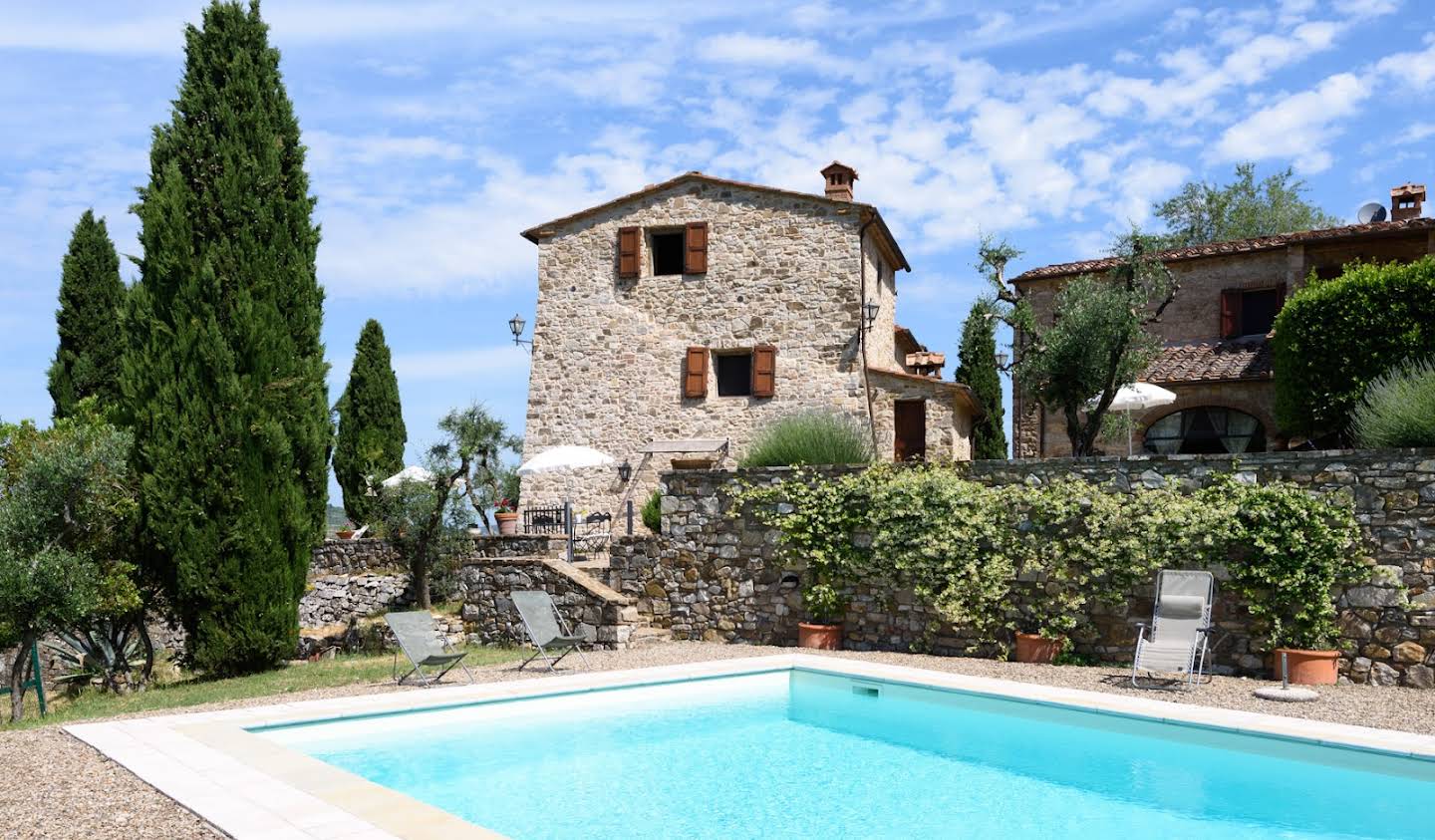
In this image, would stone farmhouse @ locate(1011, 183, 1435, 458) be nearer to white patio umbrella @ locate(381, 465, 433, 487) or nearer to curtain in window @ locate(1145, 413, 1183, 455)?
curtain in window @ locate(1145, 413, 1183, 455)

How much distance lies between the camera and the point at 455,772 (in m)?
7.00

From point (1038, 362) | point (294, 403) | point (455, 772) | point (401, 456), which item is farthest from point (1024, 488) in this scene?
point (401, 456)

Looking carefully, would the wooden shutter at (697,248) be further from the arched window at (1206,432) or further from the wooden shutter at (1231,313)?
the wooden shutter at (1231,313)

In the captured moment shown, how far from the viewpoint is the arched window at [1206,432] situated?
1791 centimetres

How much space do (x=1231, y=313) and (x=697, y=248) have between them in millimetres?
9854

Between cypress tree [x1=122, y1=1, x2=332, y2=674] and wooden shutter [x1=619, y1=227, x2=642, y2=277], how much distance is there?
26.6 ft

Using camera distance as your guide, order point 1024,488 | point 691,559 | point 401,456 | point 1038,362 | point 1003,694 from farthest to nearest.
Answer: point 401,456 → point 1038,362 → point 691,559 → point 1024,488 → point 1003,694

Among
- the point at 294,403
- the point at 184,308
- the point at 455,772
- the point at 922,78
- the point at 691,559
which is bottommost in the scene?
the point at 455,772

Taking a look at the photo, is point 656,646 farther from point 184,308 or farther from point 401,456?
point 401,456

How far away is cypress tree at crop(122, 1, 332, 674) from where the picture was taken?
11352 mm

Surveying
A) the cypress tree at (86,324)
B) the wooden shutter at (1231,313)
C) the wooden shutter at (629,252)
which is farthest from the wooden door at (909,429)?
the cypress tree at (86,324)

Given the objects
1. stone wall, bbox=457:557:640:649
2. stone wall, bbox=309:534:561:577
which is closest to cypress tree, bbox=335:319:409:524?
stone wall, bbox=309:534:561:577

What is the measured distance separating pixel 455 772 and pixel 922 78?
7183 millimetres

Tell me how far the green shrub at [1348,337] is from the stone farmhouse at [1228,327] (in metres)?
1.04
